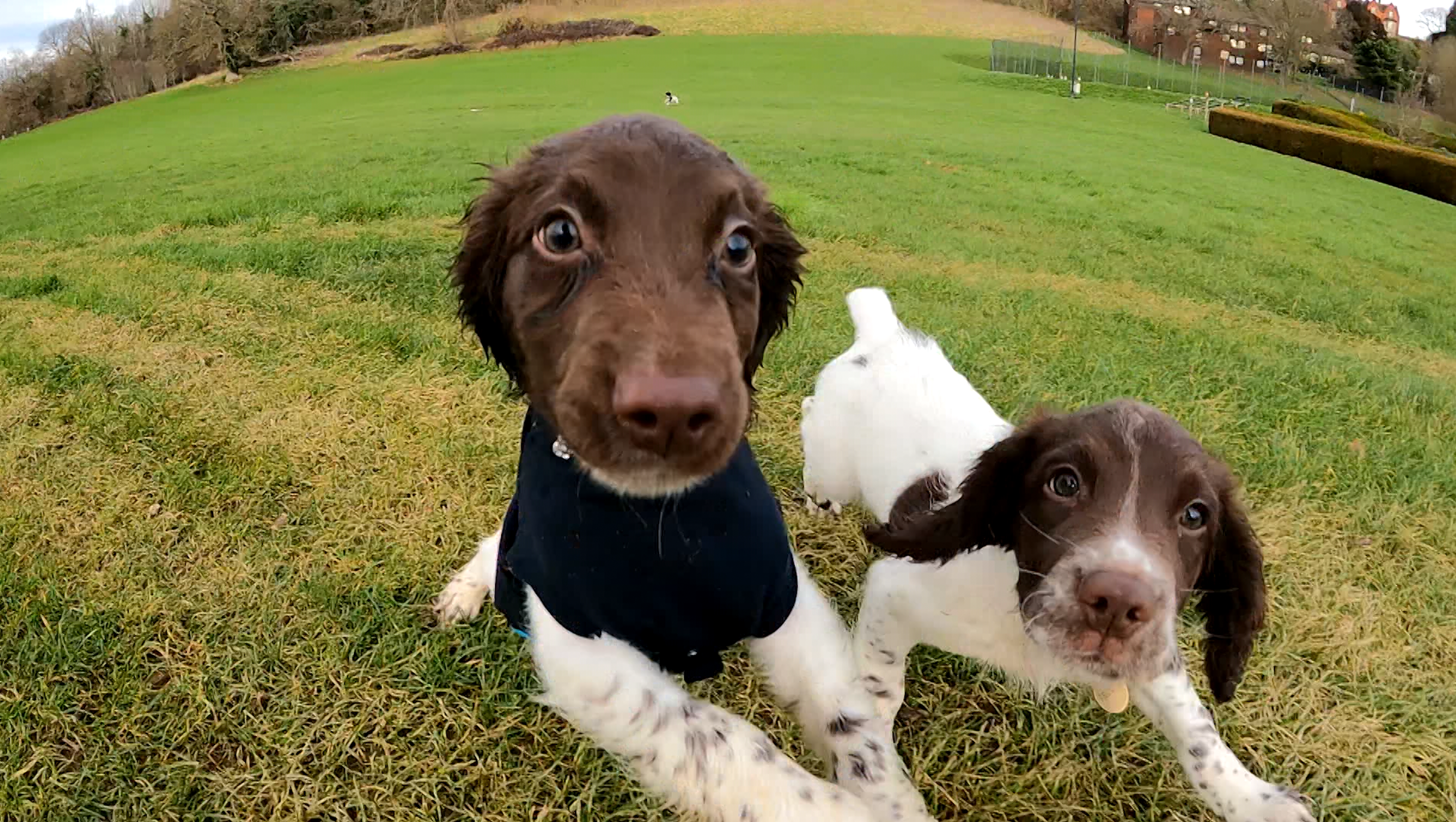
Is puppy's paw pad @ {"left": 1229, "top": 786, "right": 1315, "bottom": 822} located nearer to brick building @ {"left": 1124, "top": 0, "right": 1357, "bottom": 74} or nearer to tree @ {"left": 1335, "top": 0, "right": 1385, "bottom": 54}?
brick building @ {"left": 1124, "top": 0, "right": 1357, "bottom": 74}

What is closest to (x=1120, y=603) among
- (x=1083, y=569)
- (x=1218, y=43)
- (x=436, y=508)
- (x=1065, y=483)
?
(x=1083, y=569)

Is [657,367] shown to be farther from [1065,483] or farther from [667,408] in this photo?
[1065,483]

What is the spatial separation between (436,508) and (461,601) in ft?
2.41

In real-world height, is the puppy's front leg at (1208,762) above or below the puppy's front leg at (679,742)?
below

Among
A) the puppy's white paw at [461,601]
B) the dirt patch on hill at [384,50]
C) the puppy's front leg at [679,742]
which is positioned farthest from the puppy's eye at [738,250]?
the dirt patch on hill at [384,50]

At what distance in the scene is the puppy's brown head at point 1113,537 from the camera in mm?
1960

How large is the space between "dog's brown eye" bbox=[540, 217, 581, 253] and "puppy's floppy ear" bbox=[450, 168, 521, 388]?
257mm

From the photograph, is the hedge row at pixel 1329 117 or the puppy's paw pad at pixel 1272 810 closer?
the puppy's paw pad at pixel 1272 810

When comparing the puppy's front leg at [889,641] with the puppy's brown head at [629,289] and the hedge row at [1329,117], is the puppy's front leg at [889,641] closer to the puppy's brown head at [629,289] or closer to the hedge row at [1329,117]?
the puppy's brown head at [629,289]

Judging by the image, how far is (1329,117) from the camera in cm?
3475

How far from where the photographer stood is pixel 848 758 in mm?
2129

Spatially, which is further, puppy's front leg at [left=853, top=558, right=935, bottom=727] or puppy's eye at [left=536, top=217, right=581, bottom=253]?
puppy's front leg at [left=853, top=558, right=935, bottom=727]

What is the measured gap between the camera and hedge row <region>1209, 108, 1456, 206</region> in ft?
84.9

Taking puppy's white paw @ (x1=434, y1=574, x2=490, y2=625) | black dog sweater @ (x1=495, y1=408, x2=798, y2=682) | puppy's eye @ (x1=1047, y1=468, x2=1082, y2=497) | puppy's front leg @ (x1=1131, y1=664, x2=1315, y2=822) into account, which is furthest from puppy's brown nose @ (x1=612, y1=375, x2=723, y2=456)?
puppy's white paw @ (x1=434, y1=574, x2=490, y2=625)
